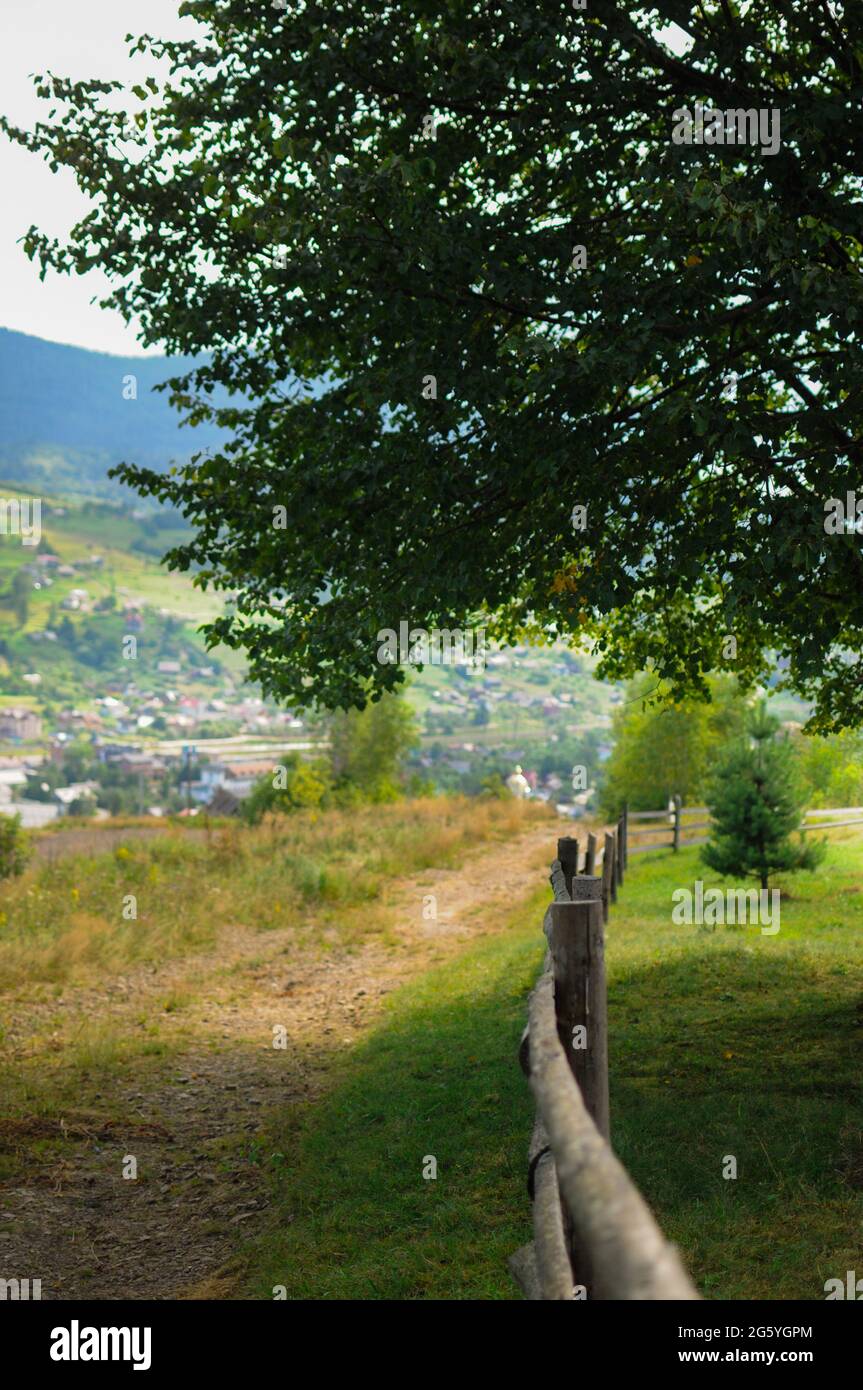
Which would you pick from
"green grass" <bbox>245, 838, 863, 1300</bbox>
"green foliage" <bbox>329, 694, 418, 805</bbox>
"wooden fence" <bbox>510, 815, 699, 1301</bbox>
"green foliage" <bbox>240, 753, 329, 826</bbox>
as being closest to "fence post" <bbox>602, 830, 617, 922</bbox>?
"green grass" <bbox>245, 838, 863, 1300</bbox>

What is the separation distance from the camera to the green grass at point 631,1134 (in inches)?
263

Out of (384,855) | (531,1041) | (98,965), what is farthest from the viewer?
(384,855)

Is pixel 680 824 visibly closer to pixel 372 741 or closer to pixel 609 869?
pixel 609 869

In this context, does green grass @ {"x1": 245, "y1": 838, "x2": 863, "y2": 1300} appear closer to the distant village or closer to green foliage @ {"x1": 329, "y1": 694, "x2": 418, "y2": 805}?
green foliage @ {"x1": 329, "y1": 694, "x2": 418, "y2": 805}

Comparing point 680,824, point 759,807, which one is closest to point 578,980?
point 759,807

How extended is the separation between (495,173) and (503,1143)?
26.1 feet

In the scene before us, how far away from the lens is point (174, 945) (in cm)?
1708

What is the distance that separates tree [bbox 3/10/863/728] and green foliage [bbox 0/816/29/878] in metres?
11.7

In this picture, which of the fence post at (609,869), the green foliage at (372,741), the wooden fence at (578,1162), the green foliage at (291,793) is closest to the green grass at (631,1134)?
the wooden fence at (578,1162)

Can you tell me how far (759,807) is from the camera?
2223cm

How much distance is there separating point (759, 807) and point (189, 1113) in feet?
47.1
